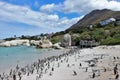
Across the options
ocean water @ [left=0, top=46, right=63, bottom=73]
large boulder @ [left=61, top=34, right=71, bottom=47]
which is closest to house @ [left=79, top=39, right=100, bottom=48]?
large boulder @ [left=61, top=34, right=71, bottom=47]

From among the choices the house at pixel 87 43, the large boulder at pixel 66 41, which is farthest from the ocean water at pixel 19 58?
the large boulder at pixel 66 41

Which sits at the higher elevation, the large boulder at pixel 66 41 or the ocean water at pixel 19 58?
the large boulder at pixel 66 41

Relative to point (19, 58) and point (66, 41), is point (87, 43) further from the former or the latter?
point (19, 58)

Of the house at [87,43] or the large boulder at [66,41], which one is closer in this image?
the house at [87,43]

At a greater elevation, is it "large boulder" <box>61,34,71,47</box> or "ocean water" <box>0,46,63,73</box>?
"large boulder" <box>61,34,71,47</box>

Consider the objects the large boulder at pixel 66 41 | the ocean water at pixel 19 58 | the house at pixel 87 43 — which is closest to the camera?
the ocean water at pixel 19 58

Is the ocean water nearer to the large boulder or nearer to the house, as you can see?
the house

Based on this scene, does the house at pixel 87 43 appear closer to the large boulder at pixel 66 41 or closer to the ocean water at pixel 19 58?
the large boulder at pixel 66 41

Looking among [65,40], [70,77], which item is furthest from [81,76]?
[65,40]

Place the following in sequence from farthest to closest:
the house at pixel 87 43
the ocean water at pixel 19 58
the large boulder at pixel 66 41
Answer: the large boulder at pixel 66 41 < the house at pixel 87 43 < the ocean water at pixel 19 58

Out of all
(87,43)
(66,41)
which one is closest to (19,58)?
(87,43)

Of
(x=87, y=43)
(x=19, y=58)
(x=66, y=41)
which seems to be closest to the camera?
(x=19, y=58)

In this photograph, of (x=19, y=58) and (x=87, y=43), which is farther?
(x=87, y=43)

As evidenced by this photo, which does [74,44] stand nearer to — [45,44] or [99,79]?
[45,44]
